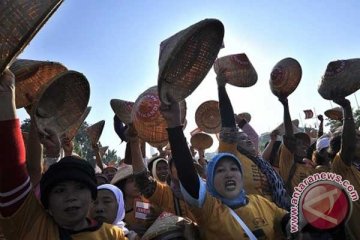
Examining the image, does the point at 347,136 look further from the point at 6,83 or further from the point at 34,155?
the point at 6,83

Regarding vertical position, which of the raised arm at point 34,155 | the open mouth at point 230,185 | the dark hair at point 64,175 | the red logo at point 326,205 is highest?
the raised arm at point 34,155

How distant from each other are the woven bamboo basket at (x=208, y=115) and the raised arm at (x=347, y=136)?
3.00 meters

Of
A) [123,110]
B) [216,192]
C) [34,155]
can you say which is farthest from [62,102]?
[216,192]

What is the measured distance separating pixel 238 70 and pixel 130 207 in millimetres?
2044

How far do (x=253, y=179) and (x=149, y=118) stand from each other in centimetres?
121

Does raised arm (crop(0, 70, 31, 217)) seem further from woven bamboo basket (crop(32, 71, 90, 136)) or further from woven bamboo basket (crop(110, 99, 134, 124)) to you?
woven bamboo basket (crop(110, 99, 134, 124))

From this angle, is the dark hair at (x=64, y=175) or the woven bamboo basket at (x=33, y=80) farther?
the woven bamboo basket at (x=33, y=80)

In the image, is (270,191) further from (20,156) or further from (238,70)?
(20,156)

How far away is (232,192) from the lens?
110 inches

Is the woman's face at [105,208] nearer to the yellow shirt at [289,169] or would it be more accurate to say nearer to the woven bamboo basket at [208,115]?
the yellow shirt at [289,169]

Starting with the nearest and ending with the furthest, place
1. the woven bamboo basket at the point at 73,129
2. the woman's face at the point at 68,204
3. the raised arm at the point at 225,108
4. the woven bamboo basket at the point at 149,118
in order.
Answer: the woman's face at the point at 68,204, the woven bamboo basket at the point at 73,129, the woven bamboo basket at the point at 149,118, the raised arm at the point at 225,108

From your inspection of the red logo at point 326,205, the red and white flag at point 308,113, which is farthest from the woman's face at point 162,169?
the red and white flag at point 308,113

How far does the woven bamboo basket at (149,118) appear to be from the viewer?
321 cm

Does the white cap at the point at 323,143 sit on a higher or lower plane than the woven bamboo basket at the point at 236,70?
lower
